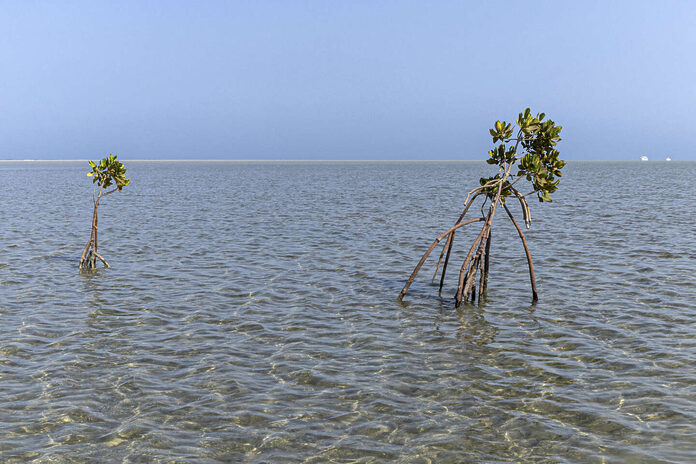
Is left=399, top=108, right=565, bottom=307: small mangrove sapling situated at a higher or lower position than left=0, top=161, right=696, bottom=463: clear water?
higher

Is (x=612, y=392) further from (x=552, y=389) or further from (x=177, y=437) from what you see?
(x=177, y=437)

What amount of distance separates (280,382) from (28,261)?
18517 mm

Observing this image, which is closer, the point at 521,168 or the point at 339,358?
the point at 339,358

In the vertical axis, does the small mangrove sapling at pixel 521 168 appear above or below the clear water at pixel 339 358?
above

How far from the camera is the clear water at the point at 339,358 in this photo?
10.2m

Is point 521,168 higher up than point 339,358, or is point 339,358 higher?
point 521,168

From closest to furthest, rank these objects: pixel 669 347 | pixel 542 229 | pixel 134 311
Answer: pixel 669 347, pixel 134 311, pixel 542 229

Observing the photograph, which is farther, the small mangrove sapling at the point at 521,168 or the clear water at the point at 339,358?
the small mangrove sapling at the point at 521,168

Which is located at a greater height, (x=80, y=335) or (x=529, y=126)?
(x=529, y=126)

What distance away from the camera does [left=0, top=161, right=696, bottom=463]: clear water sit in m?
10.2

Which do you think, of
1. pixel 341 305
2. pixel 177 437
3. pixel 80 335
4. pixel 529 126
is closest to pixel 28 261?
pixel 80 335

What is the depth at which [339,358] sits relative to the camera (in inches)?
565

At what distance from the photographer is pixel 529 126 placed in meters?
18.4

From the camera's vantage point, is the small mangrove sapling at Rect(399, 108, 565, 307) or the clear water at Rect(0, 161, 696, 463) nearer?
the clear water at Rect(0, 161, 696, 463)
